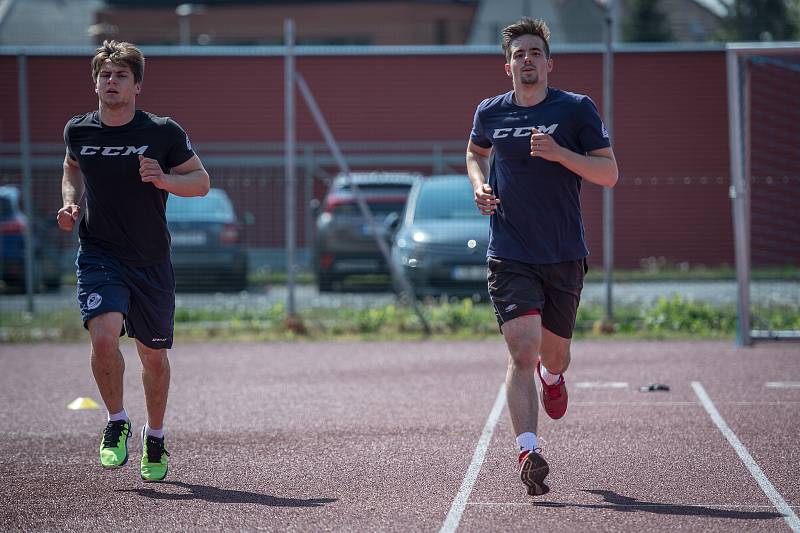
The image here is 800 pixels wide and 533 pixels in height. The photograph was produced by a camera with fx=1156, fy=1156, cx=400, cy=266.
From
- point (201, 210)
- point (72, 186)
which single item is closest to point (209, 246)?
point (201, 210)

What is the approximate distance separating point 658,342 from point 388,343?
2957mm

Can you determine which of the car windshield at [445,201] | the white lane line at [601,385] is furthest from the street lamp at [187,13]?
the white lane line at [601,385]

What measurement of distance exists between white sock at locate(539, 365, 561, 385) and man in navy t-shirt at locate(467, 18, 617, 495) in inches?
19.1

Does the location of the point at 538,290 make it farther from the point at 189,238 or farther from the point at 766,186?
the point at 189,238

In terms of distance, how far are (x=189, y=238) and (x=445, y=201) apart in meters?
3.42

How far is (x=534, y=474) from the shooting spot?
18.2ft

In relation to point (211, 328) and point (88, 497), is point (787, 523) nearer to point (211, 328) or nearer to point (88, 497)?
point (88, 497)

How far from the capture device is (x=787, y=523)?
202 inches

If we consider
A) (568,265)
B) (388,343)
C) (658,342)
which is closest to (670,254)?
(658,342)

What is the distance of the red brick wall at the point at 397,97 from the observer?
859 inches

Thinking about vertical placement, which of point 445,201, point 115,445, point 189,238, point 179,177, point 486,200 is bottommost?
point 115,445

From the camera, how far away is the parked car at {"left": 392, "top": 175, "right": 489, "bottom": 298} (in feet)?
45.0

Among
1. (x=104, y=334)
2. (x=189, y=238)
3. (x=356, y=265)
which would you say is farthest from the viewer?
(x=189, y=238)

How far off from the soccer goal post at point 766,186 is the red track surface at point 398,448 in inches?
49.3
